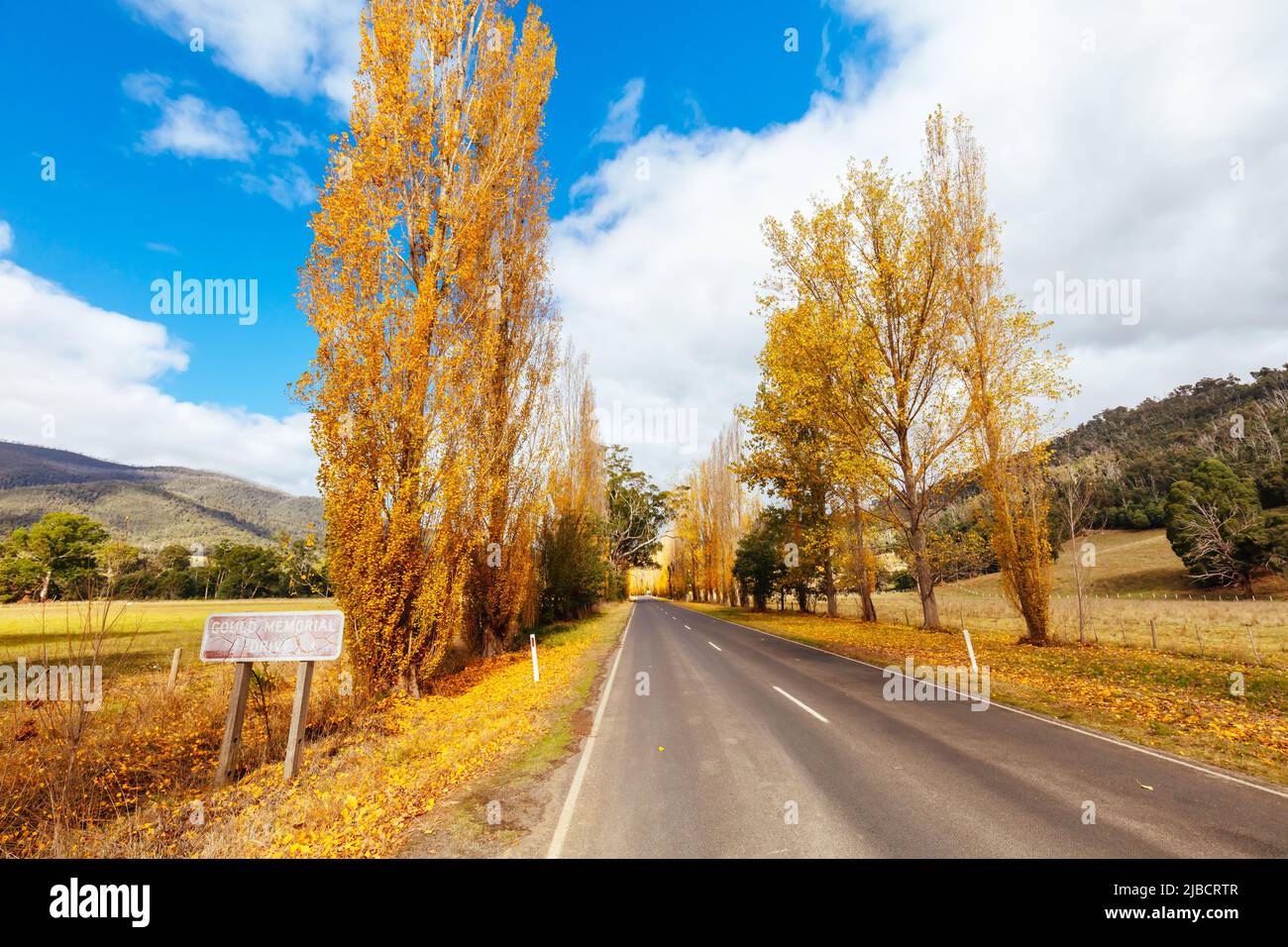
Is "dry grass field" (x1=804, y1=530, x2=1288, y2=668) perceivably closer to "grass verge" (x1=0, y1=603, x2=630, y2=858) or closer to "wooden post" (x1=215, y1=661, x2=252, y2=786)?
"grass verge" (x1=0, y1=603, x2=630, y2=858)

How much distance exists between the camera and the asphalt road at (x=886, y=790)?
4.24 metres

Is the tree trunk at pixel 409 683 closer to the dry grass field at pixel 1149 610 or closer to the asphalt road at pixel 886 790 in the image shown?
the asphalt road at pixel 886 790

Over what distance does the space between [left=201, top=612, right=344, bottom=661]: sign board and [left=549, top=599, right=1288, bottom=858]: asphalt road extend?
3650 mm

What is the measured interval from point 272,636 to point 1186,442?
118 meters

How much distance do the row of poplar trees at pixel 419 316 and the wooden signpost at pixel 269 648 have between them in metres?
2.73

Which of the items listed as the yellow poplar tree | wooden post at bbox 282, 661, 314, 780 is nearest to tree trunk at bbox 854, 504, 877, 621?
the yellow poplar tree

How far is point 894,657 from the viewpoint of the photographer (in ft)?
48.1

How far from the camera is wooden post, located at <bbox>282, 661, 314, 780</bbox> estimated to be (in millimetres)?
6531

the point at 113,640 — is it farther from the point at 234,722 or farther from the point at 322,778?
the point at 322,778

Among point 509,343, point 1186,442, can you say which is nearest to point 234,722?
point 509,343

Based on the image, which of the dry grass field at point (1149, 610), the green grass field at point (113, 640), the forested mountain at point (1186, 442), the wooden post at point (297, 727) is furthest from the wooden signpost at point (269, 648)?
A: the forested mountain at point (1186, 442)

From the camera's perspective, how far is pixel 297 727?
6.64m
